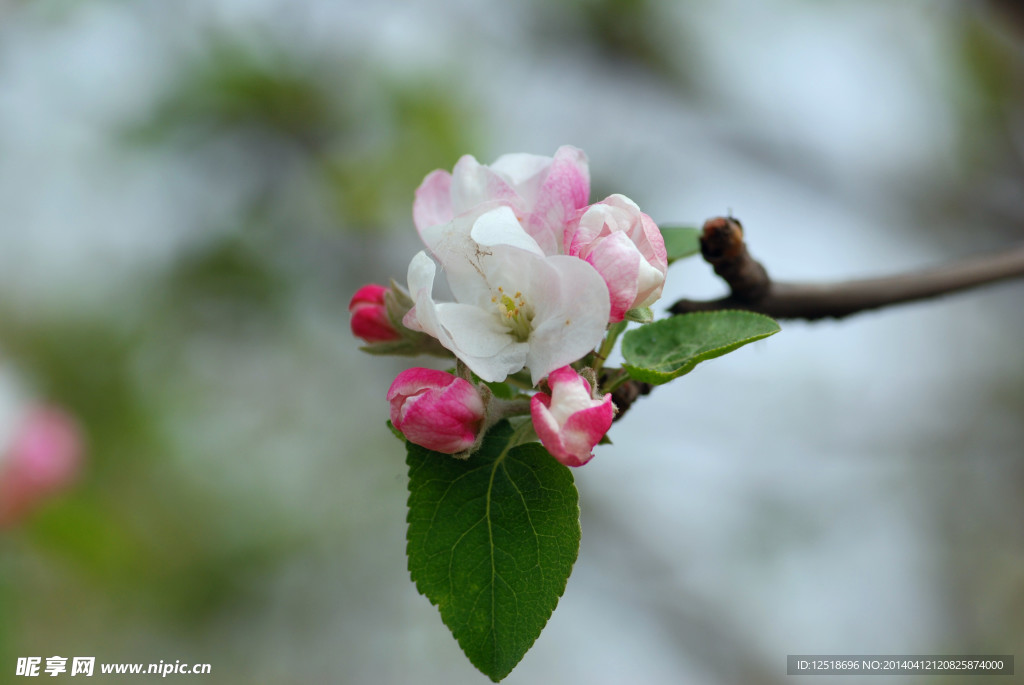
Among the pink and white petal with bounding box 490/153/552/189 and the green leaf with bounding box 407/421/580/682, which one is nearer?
the green leaf with bounding box 407/421/580/682

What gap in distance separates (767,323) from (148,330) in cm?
414

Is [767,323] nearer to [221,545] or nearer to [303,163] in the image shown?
[303,163]

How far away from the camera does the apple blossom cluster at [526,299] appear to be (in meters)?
0.74

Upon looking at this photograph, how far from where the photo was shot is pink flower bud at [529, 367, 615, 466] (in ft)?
2.27

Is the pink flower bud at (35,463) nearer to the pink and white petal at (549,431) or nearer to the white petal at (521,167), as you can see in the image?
the white petal at (521,167)

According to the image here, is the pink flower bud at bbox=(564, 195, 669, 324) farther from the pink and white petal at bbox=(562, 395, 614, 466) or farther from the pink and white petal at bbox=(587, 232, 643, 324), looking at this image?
the pink and white petal at bbox=(562, 395, 614, 466)

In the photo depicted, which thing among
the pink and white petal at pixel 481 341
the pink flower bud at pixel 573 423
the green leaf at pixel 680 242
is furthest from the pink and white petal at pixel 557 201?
the green leaf at pixel 680 242

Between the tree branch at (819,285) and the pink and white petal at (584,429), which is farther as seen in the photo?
the tree branch at (819,285)

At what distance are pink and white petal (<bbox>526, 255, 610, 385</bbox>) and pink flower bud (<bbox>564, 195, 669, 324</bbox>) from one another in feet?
0.10

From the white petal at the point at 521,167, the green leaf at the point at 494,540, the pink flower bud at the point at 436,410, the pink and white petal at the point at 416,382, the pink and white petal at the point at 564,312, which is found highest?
the white petal at the point at 521,167

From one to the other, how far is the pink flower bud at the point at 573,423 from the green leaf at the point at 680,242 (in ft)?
1.70

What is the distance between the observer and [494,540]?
805 millimetres

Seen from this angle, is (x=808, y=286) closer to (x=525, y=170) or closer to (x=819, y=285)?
(x=819, y=285)

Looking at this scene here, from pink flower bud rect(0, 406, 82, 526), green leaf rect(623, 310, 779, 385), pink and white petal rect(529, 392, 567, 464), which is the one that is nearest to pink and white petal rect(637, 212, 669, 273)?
green leaf rect(623, 310, 779, 385)
